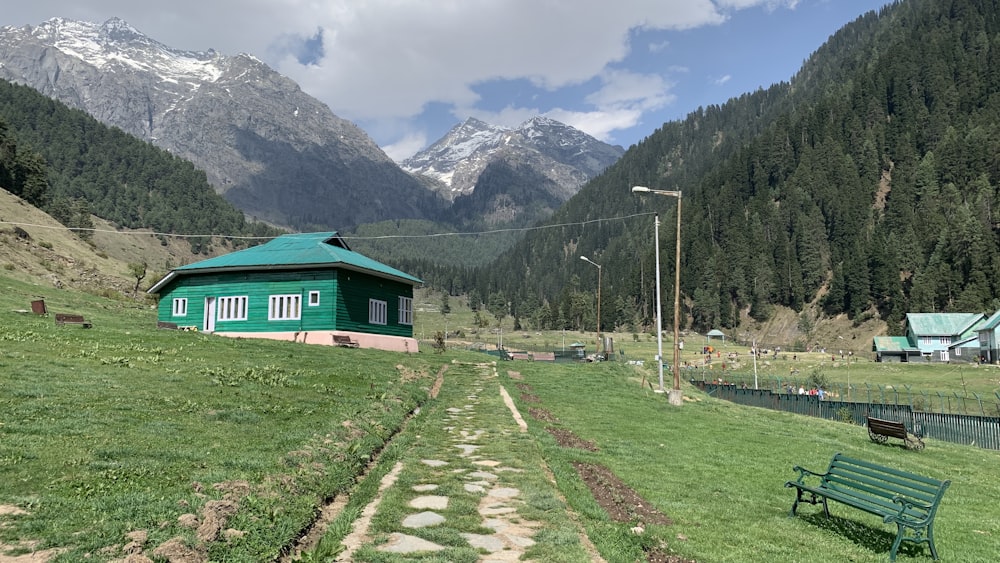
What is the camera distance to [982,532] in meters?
9.49

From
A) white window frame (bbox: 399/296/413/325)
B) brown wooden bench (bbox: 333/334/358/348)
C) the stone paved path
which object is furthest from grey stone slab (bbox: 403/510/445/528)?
white window frame (bbox: 399/296/413/325)

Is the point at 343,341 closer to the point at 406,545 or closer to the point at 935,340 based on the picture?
the point at 406,545

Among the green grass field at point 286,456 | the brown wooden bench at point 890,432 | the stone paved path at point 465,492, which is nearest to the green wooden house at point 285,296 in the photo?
the green grass field at point 286,456

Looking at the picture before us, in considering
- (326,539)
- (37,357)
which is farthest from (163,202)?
(326,539)

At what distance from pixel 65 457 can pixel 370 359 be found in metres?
19.0

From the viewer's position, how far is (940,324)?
329 ft

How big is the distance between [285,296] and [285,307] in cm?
64

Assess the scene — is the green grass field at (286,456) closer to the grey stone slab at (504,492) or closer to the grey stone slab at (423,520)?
the grey stone slab at (504,492)

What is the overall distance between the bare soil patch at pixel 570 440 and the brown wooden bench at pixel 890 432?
11.9m

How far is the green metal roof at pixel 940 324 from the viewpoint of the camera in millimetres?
98825

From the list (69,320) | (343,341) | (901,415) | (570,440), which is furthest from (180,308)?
(901,415)

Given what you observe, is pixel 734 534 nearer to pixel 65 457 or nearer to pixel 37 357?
pixel 65 457

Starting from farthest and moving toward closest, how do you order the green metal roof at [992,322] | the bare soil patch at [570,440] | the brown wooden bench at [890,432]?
1. the green metal roof at [992,322]
2. the brown wooden bench at [890,432]
3. the bare soil patch at [570,440]

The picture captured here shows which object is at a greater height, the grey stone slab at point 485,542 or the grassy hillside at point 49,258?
the grassy hillside at point 49,258
